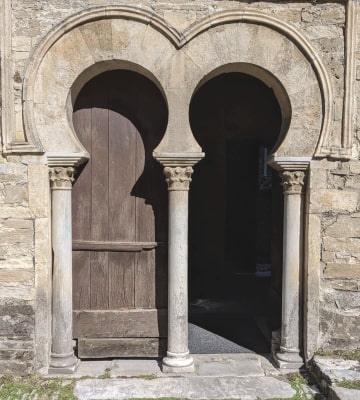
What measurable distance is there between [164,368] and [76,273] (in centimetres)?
136

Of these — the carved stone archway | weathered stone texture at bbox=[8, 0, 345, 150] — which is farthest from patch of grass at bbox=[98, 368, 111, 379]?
weathered stone texture at bbox=[8, 0, 345, 150]

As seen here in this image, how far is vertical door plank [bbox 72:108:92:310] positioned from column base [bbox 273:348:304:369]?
6.92 ft

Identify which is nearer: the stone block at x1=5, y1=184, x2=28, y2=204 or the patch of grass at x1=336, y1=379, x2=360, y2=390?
the patch of grass at x1=336, y1=379, x2=360, y2=390

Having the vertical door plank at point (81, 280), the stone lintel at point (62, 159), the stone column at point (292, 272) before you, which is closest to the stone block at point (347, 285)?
the stone column at point (292, 272)

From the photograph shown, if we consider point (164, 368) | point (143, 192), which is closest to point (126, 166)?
point (143, 192)

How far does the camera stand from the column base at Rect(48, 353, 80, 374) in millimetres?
3998

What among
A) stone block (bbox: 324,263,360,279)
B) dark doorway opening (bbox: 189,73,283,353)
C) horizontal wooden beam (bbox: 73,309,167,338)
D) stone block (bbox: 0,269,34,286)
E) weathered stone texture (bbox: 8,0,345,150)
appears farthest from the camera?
dark doorway opening (bbox: 189,73,283,353)

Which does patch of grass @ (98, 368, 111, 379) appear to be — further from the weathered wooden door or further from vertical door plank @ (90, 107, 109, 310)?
vertical door plank @ (90, 107, 109, 310)

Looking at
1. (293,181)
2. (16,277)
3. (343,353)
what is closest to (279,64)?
(293,181)

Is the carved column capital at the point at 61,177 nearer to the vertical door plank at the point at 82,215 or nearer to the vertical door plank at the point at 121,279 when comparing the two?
the vertical door plank at the point at 82,215

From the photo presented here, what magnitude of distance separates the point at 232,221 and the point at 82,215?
668 cm

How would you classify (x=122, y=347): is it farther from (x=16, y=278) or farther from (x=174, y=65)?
(x=174, y=65)

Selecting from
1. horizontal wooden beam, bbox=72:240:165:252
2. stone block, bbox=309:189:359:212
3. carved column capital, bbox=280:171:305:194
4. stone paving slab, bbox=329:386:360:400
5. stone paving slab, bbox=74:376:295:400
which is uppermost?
carved column capital, bbox=280:171:305:194

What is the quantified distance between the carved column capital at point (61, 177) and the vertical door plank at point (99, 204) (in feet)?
1.17
